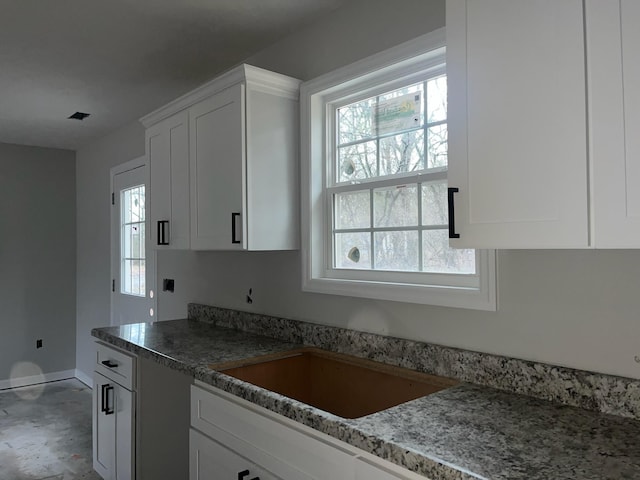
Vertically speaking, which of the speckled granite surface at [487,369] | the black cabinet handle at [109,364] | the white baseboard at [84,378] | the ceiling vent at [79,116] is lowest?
the white baseboard at [84,378]

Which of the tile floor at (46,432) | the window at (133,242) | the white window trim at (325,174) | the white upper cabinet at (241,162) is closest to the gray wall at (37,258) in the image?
the tile floor at (46,432)

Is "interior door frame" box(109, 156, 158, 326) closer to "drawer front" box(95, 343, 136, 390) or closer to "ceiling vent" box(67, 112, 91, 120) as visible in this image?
"ceiling vent" box(67, 112, 91, 120)

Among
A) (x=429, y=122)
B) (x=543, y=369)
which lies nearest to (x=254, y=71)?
(x=429, y=122)

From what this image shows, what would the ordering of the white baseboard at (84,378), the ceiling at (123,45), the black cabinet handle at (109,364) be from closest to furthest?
the ceiling at (123,45), the black cabinet handle at (109,364), the white baseboard at (84,378)

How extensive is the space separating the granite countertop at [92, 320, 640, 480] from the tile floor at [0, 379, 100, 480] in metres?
2.15

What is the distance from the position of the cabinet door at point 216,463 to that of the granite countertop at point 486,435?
22 centimetres

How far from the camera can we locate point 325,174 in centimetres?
229

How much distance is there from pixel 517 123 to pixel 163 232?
6.76 feet

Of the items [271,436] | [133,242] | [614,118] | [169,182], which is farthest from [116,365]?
[614,118]

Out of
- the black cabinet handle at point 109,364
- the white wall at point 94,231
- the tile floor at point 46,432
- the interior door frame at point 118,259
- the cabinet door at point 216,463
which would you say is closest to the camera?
the cabinet door at point 216,463

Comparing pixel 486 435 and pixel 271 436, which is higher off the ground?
pixel 486 435

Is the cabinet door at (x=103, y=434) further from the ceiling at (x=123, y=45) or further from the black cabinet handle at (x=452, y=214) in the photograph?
the black cabinet handle at (x=452, y=214)

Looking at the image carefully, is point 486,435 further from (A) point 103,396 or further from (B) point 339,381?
(A) point 103,396

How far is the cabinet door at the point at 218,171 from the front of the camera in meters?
2.17
